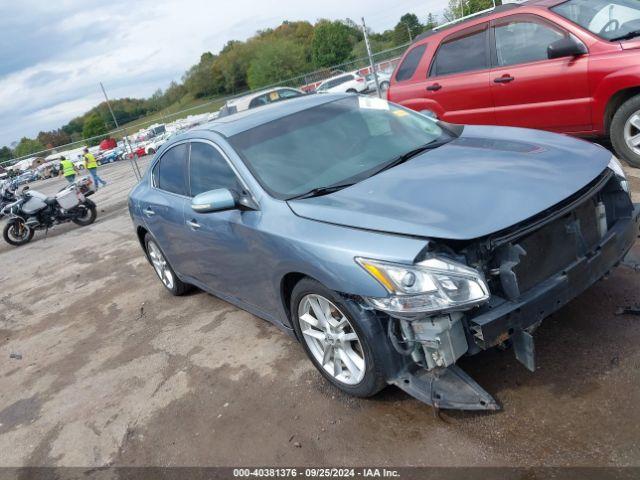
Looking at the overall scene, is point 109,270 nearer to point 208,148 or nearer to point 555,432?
point 208,148

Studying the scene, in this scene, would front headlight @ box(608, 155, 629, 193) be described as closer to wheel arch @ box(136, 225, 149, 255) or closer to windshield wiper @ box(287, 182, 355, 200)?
windshield wiper @ box(287, 182, 355, 200)

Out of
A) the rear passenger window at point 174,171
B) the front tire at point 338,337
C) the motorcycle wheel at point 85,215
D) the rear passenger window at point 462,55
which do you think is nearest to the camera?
the front tire at point 338,337

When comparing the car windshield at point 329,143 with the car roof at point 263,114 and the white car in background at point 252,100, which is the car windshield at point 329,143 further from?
the white car in background at point 252,100

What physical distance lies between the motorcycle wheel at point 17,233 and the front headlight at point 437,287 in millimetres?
12478

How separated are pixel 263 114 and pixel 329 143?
706mm

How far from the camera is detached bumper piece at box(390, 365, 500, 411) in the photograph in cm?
259

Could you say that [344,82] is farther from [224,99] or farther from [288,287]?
[288,287]

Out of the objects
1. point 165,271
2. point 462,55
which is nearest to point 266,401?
point 165,271

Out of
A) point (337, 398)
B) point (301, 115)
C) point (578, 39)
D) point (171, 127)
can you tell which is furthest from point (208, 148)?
point (171, 127)

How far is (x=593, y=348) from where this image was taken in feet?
9.97

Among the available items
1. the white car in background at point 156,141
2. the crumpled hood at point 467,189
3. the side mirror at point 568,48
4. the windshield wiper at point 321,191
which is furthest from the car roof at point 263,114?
the white car in background at point 156,141

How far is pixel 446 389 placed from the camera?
2.66 meters

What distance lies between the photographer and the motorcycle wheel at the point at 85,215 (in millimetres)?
12883

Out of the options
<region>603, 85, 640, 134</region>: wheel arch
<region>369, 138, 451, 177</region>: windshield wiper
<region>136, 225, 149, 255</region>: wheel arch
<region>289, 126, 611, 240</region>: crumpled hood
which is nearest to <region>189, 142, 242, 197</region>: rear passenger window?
<region>289, 126, 611, 240</region>: crumpled hood
